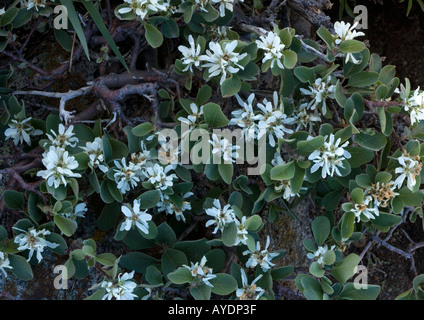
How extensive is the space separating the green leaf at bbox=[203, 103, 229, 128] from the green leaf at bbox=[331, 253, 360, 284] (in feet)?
1.64

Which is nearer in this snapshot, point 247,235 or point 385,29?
point 247,235

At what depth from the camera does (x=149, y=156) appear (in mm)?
1453

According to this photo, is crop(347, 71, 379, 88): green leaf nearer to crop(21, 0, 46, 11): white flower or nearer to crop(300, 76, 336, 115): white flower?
crop(300, 76, 336, 115): white flower

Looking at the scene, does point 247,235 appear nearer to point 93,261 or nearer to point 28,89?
point 93,261

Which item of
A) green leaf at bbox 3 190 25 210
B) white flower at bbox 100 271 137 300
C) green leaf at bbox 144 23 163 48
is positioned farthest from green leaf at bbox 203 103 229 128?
green leaf at bbox 3 190 25 210

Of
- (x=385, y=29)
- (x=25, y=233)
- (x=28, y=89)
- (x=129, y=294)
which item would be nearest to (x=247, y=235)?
(x=129, y=294)

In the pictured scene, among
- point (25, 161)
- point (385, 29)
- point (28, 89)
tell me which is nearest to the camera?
point (25, 161)

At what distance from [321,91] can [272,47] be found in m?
0.20

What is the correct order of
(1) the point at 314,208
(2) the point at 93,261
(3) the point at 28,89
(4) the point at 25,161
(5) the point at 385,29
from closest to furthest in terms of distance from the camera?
(2) the point at 93,261 → (4) the point at 25,161 → (3) the point at 28,89 → (1) the point at 314,208 → (5) the point at 385,29

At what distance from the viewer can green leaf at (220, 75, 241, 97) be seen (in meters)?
1.40

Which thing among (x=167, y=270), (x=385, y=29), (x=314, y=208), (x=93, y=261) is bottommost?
(x=314, y=208)

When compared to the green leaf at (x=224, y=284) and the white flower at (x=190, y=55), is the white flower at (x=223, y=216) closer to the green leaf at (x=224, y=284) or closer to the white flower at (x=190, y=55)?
the green leaf at (x=224, y=284)
